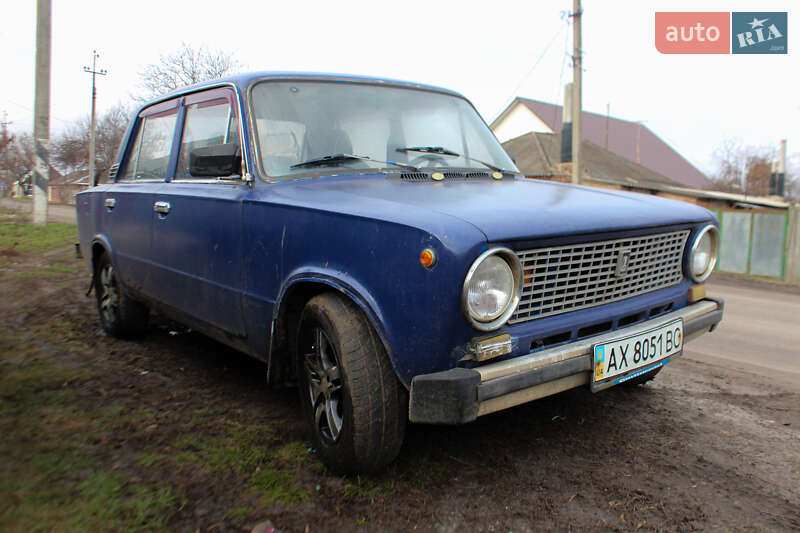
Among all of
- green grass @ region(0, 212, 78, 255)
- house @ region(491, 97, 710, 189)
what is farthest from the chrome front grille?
house @ region(491, 97, 710, 189)

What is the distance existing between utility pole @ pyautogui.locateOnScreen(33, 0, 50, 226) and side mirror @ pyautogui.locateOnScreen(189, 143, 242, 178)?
1354 cm

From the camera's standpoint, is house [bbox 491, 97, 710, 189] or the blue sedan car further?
house [bbox 491, 97, 710, 189]

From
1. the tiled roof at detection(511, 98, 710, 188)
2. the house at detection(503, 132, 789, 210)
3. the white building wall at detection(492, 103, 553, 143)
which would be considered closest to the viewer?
the house at detection(503, 132, 789, 210)

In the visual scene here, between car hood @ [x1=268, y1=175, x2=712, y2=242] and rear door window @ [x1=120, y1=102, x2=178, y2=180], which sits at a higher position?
rear door window @ [x1=120, y1=102, x2=178, y2=180]

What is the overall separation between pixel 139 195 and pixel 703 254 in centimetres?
359

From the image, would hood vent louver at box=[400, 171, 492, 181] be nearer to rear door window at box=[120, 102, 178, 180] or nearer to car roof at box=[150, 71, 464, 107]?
car roof at box=[150, 71, 464, 107]

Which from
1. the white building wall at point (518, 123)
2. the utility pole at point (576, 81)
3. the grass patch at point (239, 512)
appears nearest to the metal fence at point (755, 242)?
the utility pole at point (576, 81)

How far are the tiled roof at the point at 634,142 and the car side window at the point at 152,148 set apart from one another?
37.7 meters

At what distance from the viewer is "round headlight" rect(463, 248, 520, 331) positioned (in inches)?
80.5

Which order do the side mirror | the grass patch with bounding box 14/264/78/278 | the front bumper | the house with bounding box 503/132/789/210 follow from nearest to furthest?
the front bumper → the side mirror → the grass patch with bounding box 14/264/78/278 → the house with bounding box 503/132/789/210

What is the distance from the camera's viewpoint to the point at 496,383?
2.03 metres

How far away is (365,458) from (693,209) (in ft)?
7.32

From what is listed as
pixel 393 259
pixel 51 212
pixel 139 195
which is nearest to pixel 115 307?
pixel 139 195

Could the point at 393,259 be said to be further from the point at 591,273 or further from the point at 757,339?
the point at 757,339
